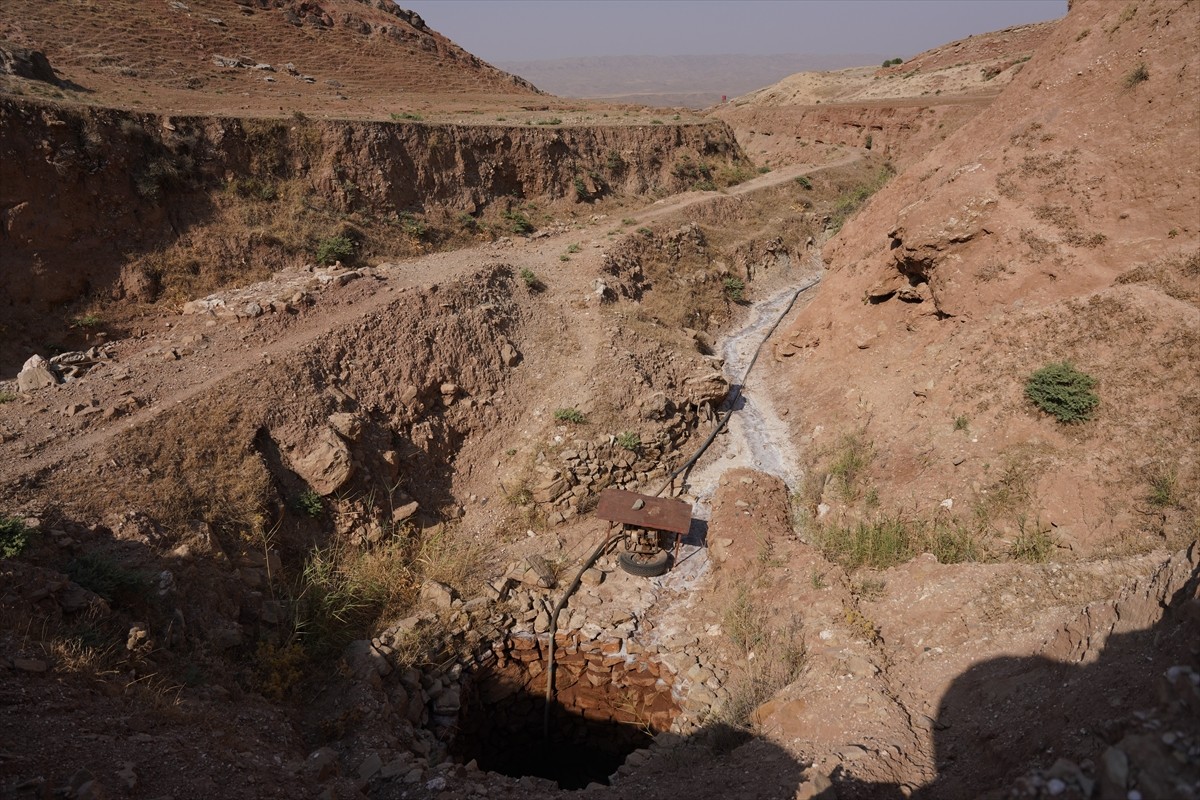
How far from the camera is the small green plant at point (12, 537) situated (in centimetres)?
789

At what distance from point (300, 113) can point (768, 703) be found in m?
21.8

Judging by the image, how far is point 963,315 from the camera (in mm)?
14430

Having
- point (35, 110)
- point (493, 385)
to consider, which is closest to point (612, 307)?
point (493, 385)

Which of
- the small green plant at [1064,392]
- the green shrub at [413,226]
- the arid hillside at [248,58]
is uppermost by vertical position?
the arid hillside at [248,58]

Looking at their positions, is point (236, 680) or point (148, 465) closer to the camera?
point (236, 680)

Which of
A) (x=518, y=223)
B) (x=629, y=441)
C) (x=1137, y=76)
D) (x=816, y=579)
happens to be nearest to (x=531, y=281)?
(x=518, y=223)

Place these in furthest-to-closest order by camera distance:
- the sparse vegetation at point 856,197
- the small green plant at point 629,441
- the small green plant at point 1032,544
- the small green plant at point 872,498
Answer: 1. the sparse vegetation at point 856,197
2. the small green plant at point 629,441
3. the small green plant at point 872,498
4. the small green plant at point 1032,544

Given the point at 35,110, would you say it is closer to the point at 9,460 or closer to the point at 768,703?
the point at 9,460

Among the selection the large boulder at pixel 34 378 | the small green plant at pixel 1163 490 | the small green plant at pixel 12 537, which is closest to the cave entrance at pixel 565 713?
the small green plant at pixel 12 537

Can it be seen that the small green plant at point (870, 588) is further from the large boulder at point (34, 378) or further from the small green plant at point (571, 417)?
the large boulder at point (34, 378)

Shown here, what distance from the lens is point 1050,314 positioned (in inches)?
504

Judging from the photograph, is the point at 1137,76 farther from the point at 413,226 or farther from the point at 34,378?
the point at 34,378

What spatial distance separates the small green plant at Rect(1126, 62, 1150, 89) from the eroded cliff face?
18.6 meters

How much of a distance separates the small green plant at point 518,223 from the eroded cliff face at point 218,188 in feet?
1.97
